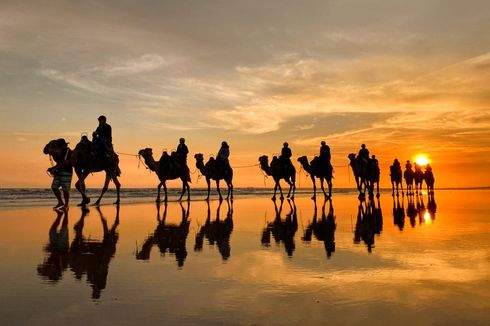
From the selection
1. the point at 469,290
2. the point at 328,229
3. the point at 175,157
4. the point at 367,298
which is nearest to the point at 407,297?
the point at 367,298

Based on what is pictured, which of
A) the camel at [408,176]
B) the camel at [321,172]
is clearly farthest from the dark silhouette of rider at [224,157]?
the camel at [408,176]

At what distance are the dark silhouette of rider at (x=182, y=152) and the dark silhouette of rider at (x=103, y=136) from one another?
5.20 m

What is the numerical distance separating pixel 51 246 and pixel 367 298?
194 inches

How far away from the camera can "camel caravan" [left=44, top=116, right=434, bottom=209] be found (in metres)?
14.6

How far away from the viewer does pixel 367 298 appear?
11.8 feet

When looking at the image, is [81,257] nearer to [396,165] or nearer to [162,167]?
[162,167]

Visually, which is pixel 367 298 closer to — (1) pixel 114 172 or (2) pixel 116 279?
(2) pixel 116 279

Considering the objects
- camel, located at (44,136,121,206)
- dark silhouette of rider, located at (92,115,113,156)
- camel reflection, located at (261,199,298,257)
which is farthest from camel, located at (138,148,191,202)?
camel reflection, located at (261,199,298,257)

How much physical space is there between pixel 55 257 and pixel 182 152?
Result: 16114mm

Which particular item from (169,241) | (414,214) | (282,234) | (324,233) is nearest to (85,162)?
(169,241)

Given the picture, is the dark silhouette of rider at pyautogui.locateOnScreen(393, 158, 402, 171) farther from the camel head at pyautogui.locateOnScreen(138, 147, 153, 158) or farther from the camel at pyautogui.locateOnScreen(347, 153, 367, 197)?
the camel head at pyautogui.locateOnScreen(138, 147, 153, 158)

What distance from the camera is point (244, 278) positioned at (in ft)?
14.5

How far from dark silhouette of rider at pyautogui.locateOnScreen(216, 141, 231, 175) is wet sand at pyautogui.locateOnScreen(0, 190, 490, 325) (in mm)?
14343

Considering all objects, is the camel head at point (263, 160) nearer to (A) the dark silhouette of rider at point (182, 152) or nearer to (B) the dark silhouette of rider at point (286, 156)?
(B) the dark silhouette of rider at point (286, 156)
